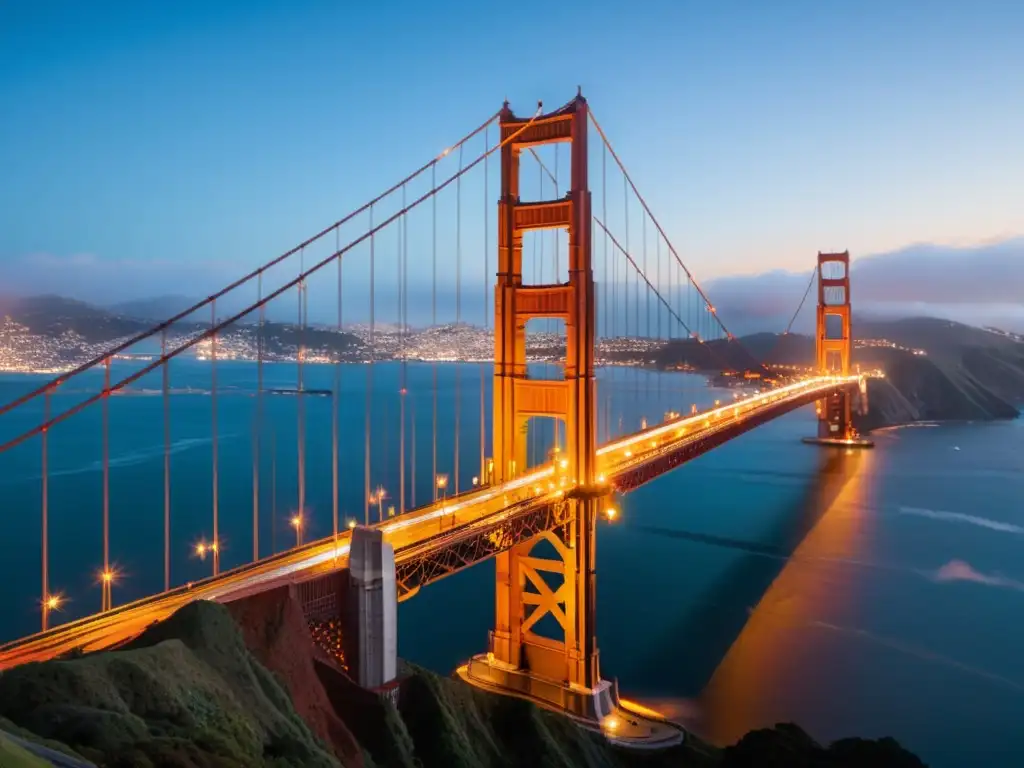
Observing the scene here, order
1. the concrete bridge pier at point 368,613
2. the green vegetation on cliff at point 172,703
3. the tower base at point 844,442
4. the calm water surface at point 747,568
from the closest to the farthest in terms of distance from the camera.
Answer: the green vegetation on cliff at point 172,703
the concrete bridge pier at point 368,613
the calm water surface at point 747,568
the tower base at point 844,442

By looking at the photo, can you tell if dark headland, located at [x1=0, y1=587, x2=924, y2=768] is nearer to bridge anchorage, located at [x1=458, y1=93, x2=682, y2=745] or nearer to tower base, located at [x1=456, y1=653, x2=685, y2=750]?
tower base, located at [x1=456, y1=653, x2=685, y2=750]

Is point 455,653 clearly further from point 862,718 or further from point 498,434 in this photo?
point 862,718

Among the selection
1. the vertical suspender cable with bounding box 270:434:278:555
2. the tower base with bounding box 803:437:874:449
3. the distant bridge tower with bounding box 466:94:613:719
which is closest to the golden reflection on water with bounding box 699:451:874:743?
the distant bridge tower with bounding box 466:94:613:719

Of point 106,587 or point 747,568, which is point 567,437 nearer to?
point 106,587

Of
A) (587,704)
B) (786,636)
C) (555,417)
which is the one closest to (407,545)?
A: (555,417)

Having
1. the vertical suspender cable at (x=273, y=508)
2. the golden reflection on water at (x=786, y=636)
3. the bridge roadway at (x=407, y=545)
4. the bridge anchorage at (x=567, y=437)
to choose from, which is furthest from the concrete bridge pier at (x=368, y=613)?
the golden reflection on water at (x=786, y=636)

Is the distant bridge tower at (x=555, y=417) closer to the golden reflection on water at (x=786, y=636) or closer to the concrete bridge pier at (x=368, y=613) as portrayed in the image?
the golden reflection on water at (x=786, y=636)
